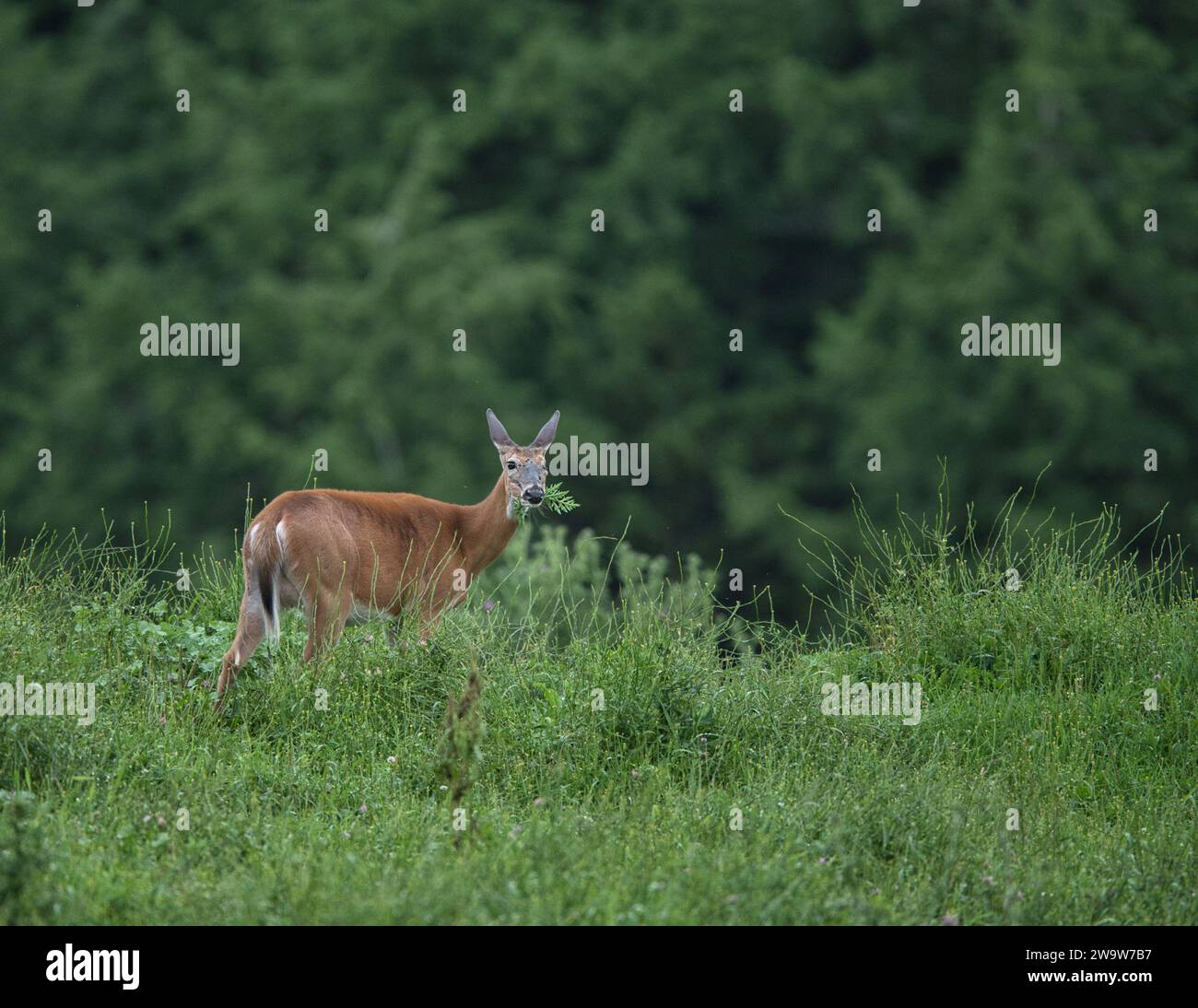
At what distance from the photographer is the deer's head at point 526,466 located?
31.7 feet

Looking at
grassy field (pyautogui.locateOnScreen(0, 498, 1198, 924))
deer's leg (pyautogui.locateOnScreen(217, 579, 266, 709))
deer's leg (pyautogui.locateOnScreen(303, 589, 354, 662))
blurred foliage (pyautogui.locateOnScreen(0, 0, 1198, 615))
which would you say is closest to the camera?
grassy field (pyautogui.locateOnScreen(0, 498, 1198, 924))

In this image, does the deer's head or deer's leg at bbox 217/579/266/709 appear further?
the deer's head

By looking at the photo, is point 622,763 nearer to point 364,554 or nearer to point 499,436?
point 364,554

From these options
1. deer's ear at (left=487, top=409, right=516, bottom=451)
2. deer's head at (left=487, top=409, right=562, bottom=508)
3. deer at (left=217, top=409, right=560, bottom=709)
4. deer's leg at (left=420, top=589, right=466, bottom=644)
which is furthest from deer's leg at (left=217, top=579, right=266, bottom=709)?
deer's ear at (left=487, top=409, right=516, bottom=451)

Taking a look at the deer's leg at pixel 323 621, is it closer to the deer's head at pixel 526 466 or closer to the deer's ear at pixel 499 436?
the deer's head at pixel 526 466

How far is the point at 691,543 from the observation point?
27953 millimetres

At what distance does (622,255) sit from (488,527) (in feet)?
72.9

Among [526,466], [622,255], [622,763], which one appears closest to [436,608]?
[526,466]

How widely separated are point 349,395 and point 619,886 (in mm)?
22765

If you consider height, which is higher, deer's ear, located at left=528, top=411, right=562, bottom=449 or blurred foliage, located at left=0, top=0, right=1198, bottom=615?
blurred foliage, located at left=0, top=0, right=1198, bottom=615

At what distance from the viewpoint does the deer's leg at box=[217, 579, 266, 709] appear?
320 inches

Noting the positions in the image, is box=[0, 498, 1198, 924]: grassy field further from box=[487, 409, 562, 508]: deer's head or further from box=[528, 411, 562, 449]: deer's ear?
box=[528, 411, 562, 449]: deer's ear

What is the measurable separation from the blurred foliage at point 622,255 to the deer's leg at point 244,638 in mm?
17657
